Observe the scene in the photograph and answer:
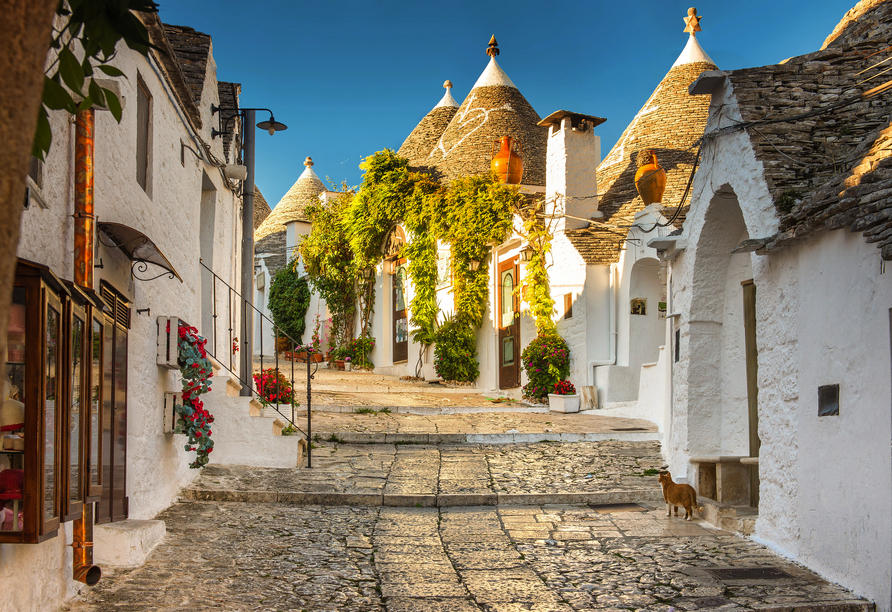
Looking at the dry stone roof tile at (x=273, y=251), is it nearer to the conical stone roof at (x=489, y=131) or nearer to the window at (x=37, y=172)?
the conical stone roof at (x=489, y=131)

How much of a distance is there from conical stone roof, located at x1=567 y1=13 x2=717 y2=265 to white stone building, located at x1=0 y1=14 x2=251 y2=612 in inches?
284

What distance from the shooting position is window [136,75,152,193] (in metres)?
5.97

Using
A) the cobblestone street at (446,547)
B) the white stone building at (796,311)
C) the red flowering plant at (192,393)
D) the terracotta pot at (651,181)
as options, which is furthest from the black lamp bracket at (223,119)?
the terracotta pot at (651,181)

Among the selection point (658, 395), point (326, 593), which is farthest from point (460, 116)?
point (326, 593)

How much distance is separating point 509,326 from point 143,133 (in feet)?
32.0

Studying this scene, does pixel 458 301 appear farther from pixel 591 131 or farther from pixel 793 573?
pixel 793 573

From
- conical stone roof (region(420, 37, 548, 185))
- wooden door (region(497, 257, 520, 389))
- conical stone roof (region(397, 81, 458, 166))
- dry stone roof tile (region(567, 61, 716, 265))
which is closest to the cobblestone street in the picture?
dry stone roof tile (region(567, 61, 716, 265))

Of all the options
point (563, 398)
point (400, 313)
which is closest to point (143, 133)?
point (563, 398)

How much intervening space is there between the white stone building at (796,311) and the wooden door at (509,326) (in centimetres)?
686

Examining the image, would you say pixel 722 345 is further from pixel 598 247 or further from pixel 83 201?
pixel 598 247

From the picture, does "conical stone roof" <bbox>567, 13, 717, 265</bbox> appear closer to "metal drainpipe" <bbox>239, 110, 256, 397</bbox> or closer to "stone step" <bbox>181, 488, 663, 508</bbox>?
"metal drainpipe" <bbox>239, 110, 256, 397</bbox>

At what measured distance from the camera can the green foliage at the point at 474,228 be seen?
1465 cm

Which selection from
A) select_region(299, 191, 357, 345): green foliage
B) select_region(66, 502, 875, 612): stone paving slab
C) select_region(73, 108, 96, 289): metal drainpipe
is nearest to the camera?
select_region(73, 108, 96, 289): metal drainpipe

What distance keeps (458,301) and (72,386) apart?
1175cm
